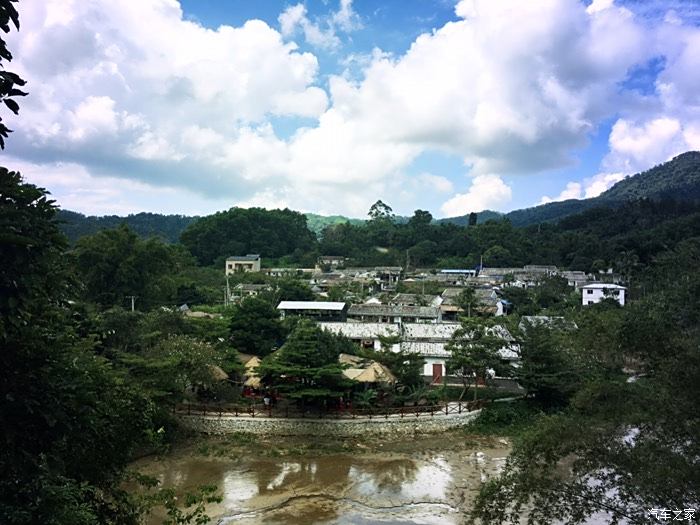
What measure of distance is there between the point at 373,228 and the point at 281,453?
3642 inches

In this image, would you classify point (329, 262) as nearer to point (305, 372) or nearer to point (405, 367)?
point (405, 367)

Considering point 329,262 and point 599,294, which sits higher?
point 329,262

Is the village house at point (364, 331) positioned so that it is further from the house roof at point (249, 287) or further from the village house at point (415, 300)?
the house roof at point (249, 287)

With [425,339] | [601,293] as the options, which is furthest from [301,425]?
[601,293]

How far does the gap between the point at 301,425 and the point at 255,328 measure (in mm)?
9361

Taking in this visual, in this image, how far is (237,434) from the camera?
22.2 meters

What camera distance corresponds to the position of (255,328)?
100 feet

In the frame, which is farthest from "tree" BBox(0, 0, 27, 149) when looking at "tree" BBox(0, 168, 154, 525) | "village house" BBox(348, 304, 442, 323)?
"village house" BBox(348, 304, 442, 323)

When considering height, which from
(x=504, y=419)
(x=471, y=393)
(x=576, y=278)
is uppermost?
(x=576, y=278)

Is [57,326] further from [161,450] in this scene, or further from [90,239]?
[90,239]

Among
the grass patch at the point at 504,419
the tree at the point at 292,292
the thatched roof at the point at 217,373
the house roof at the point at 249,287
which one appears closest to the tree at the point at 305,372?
the thatched roof at the point at 217,373

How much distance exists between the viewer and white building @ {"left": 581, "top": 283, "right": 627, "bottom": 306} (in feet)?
174

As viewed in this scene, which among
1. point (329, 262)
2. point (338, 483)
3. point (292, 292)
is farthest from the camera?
point (329, 262)

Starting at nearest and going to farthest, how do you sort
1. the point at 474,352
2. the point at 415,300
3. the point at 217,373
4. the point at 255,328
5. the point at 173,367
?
1. the point at 173,367
2. the point at 474,352
3. the point at 217,373
4. the point at 255,328
5. the point at 415,300
